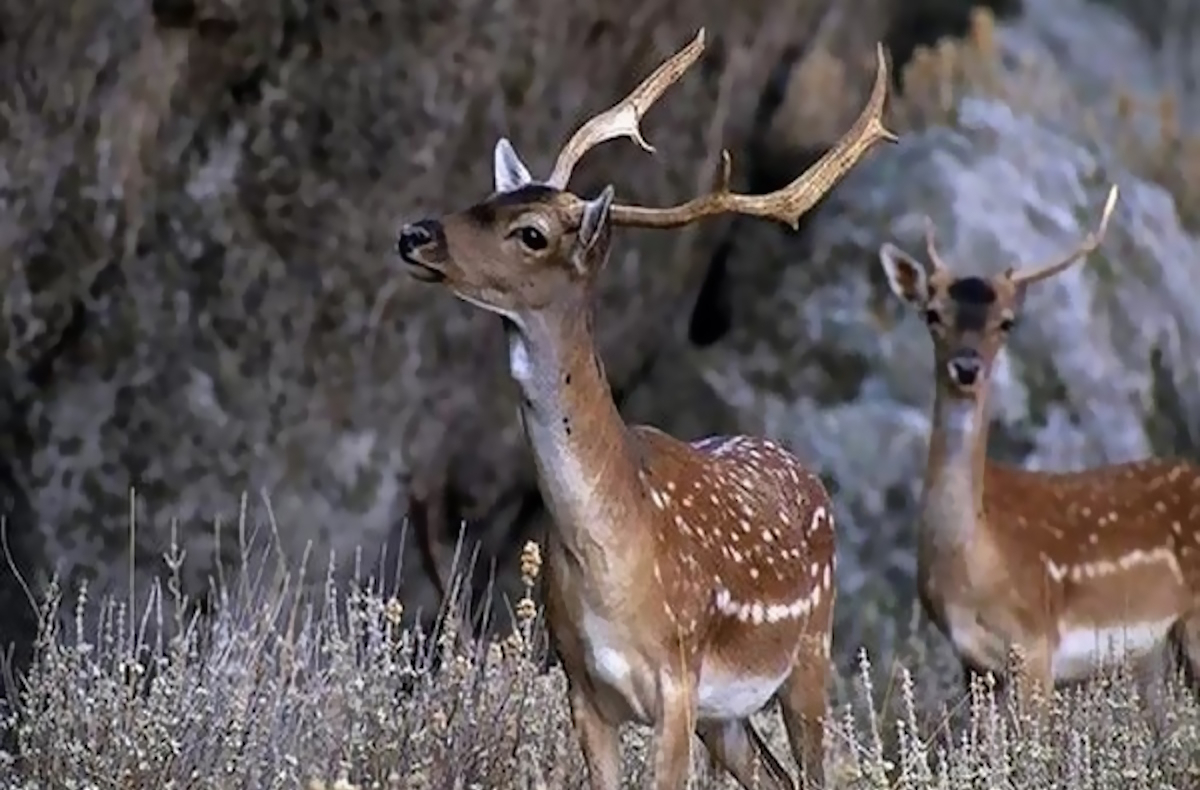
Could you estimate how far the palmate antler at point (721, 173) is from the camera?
6117mm

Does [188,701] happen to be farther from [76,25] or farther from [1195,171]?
[1195,171]

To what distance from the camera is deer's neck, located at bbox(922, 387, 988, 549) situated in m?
9.01

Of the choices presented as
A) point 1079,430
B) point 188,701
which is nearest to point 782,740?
point 188,701

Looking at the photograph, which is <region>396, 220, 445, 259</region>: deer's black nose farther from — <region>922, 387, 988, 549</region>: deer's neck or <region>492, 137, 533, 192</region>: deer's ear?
<region>922, 387, 988, 549</region>: deer's neck

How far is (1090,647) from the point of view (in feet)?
29.5

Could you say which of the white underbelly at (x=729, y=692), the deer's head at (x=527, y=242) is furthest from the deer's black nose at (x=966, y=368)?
the deer's head at (x=527, y=242)

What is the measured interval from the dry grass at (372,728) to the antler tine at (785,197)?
83 cm

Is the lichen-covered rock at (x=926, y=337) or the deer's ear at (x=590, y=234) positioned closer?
the deer's ear at (x=590, y=234)

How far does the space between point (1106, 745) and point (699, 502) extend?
1121 millimetres

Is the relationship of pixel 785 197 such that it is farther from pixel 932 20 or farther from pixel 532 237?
pixel 932 20

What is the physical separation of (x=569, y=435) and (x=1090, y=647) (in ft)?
11.2

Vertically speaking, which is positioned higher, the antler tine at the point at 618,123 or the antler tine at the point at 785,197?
the antler tine at the point at 618,123

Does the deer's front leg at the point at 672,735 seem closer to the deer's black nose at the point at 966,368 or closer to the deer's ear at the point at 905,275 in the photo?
the deer's black nose at the point at 966,368

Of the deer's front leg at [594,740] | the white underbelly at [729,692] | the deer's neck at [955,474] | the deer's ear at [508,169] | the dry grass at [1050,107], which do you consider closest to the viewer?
the deer's front leg at [594,740]
